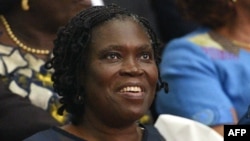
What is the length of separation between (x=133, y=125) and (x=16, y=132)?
622 mm

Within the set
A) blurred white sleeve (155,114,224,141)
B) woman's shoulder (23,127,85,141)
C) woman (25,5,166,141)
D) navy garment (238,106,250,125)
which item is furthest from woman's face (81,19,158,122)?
navy garment (238,106,250,125)

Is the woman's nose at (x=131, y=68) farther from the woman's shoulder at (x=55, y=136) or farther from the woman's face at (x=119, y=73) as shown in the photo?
the woman's shoulder at (x=55, y=136)

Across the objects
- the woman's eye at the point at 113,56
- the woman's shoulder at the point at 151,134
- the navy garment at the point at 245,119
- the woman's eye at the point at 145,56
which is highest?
the woman's eye at the point at 113,56

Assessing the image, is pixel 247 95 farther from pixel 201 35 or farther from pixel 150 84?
pixel 150 84

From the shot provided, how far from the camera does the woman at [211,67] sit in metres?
4.16

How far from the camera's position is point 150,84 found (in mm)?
3246

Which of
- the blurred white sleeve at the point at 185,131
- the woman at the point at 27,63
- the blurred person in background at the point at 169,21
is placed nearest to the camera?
the blurred white sleeve at the point at 185,131

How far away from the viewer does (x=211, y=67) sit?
4262 millimetres

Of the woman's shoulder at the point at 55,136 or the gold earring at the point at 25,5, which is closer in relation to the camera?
the woman's shoulder at the point at 55,136

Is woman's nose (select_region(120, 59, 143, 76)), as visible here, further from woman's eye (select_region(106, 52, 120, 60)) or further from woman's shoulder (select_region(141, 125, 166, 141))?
woman's shoulder (select_region(141, 125, 166, 141))

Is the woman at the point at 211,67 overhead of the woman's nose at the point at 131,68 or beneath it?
beneath

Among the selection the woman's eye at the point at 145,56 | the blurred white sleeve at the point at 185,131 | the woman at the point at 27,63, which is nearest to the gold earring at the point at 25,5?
the woman at the point at 27,63

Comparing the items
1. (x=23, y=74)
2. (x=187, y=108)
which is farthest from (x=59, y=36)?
(x=187, y=108)

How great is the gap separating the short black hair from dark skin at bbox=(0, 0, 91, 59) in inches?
27.6
